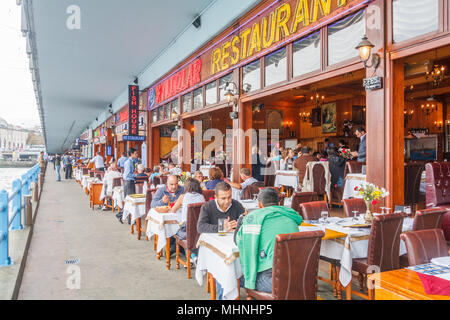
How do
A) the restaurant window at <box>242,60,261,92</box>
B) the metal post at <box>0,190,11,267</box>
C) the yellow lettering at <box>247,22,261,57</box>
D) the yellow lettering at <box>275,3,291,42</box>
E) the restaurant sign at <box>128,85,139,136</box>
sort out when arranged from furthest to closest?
the restaurant sign at <box>128,85,139,136</box>, the restaurant window at <box>242,60,261,92</box>, the yellow lettering at <box>247,22,261,57</box>, the yellow lettering at <box>275,3,291,42</box>, the metal post at <box>0,190,11,267</box>

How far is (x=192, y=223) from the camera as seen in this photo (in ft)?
12.8

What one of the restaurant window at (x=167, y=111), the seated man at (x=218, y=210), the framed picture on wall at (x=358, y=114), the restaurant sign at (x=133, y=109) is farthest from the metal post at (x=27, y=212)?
the framed picture on wall at (x=358, y=114)

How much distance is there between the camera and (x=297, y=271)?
2.38 meters

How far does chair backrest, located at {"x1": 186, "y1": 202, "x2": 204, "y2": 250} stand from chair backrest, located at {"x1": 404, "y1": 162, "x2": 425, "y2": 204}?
3.95m

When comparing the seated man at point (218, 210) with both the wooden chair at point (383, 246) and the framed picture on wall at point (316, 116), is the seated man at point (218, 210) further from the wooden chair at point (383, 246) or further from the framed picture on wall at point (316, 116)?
the framed picture on wall at point (316, 116)

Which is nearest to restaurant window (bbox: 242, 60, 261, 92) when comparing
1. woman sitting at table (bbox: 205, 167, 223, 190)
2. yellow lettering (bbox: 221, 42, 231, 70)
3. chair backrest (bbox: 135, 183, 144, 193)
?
yellow lettering (bbox: 221, 42, 231, 70)

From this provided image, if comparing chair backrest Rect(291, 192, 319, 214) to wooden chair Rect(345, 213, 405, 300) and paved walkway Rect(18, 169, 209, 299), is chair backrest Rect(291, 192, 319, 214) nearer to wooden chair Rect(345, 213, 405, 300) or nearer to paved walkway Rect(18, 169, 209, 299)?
wooden chair Rect(345, 213, 405, 300)

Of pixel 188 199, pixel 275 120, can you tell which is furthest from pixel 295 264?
pixel 275 120

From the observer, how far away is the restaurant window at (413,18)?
163 inches

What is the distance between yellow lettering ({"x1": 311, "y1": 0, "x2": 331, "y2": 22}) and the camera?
18.3 feet

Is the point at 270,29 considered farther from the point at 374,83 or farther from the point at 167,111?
the point at 167,111

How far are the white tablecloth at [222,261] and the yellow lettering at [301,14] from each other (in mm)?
4574

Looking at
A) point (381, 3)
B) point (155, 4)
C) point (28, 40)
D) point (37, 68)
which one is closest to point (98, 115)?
point (37, 68)
